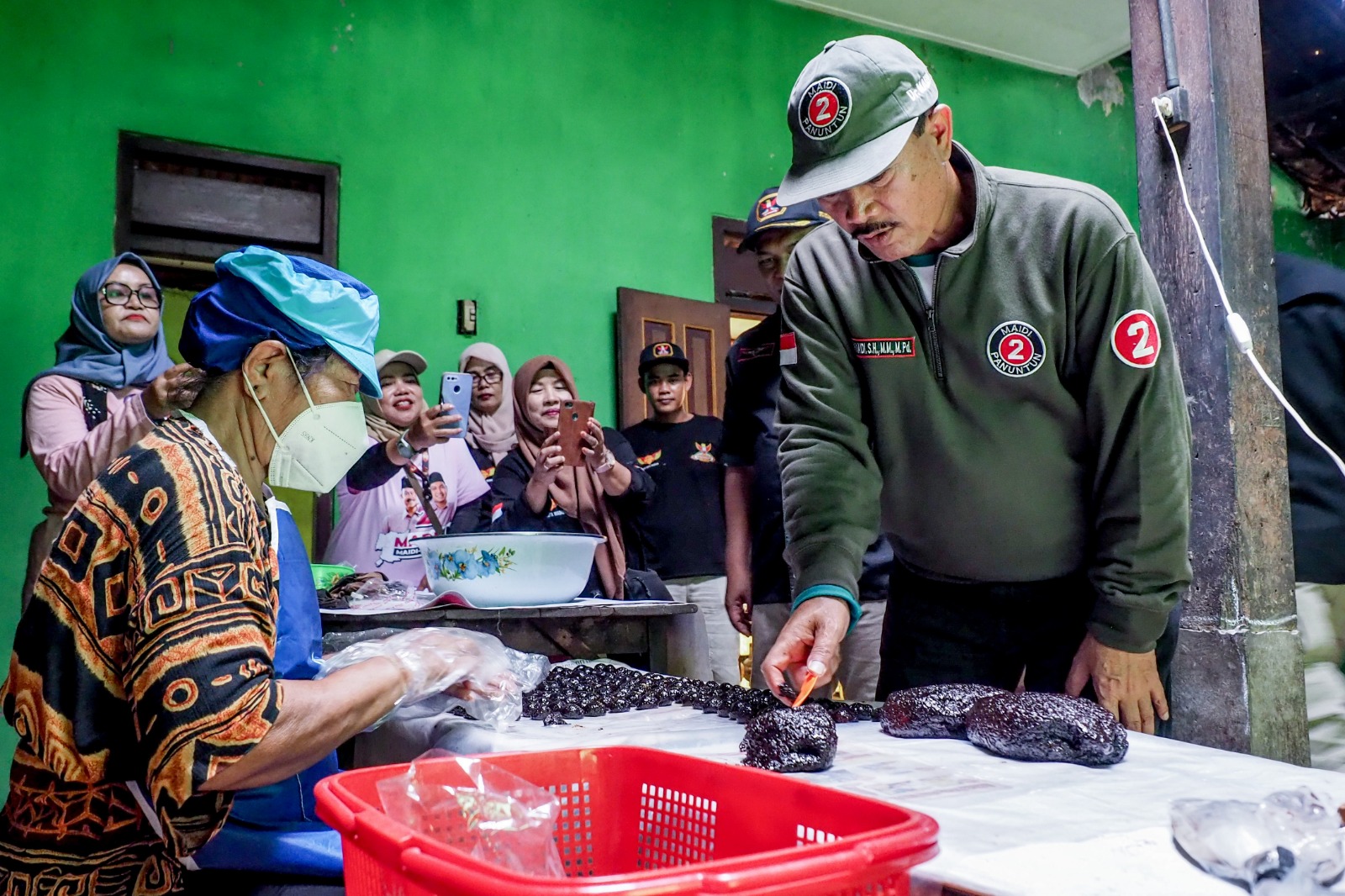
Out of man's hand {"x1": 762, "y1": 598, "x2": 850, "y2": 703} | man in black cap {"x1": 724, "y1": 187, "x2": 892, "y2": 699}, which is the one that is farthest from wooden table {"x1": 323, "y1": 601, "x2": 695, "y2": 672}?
man's hand {"x1": 762, "y1": 598, "x2": 850, "y2": 703}

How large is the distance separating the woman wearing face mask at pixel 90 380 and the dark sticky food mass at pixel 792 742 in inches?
131

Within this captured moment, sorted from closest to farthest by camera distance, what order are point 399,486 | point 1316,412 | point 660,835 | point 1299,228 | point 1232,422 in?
1. point 660,835
2. point 1232,422
3. point 1316,412
4. point 399,486
5. point 1299,228

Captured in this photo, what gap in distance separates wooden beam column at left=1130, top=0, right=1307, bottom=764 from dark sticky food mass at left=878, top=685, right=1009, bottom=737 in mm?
828

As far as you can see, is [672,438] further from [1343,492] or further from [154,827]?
[154,827]

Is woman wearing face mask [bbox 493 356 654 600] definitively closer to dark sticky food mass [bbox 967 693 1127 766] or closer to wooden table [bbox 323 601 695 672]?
wooden table [bbox 323 601 695 672]

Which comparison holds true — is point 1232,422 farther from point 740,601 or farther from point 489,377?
point 489,377

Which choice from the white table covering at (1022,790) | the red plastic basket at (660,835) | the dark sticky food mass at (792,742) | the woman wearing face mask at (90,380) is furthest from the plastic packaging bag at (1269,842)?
the woman wearing face mask at (90,380)

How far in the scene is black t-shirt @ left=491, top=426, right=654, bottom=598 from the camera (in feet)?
13.0

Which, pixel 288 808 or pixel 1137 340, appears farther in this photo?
pixel 1137 340

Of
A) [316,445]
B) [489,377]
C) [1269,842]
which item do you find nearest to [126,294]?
[489,377]

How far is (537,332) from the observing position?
5.85 meters

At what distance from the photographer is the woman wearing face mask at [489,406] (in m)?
5.13

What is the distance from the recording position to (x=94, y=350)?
412 centimetres

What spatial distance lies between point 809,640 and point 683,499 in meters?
3.00
